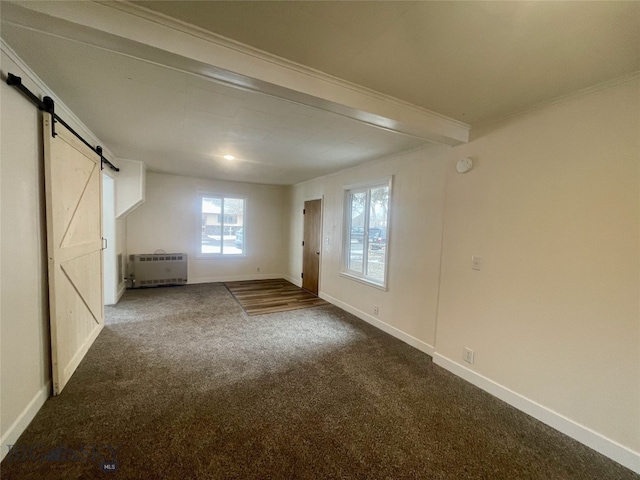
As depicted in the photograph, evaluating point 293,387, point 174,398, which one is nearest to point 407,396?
point 293,387

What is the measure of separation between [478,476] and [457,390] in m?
0.87

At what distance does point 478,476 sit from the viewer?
1.53 meters

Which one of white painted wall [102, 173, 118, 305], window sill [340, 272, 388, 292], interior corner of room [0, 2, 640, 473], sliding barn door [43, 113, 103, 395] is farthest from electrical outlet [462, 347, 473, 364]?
white painted wall [102, 173, 118, 305]

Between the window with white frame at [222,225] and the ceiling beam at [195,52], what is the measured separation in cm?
485

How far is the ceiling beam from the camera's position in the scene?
1188mm

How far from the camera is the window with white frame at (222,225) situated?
6043 mm

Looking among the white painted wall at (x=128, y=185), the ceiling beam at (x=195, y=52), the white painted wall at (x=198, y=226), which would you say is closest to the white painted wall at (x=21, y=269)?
the ceiling beam at (x=195, y=52)

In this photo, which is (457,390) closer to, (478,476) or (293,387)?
(478,476)

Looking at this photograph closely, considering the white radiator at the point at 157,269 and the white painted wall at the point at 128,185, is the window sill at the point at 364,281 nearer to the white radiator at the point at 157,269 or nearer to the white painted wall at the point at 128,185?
the white radiator at the point at 157,269

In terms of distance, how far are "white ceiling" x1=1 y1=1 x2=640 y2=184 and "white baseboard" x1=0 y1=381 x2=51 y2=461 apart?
7.35 ft

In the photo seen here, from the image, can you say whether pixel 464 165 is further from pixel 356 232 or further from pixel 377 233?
pixel 356 232

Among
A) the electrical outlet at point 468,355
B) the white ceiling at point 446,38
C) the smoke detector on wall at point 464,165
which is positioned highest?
the white ceiling at point 446,38

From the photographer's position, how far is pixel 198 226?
5.93m
